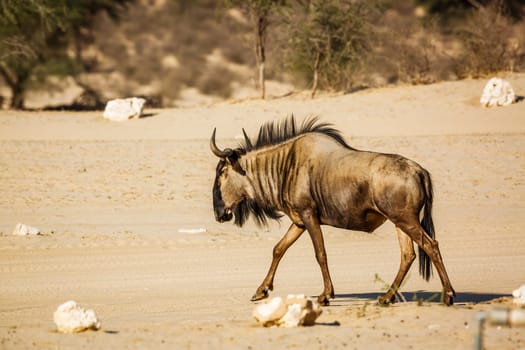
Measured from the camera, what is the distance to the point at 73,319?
27.7 feet

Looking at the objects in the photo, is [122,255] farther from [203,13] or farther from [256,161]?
[203,13]

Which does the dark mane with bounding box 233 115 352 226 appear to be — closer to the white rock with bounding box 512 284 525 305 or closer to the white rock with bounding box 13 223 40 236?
the white rock with bounding box 512 284 525 305

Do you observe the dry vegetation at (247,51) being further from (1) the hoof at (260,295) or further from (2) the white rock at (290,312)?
(2) the white rock at (290,312)

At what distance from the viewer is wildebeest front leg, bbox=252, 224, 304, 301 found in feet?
35.1

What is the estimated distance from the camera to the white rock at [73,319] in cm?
845

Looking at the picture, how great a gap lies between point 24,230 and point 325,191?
6.54m

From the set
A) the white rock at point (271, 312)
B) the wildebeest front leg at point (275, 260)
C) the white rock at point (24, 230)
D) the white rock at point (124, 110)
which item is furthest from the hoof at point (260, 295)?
the white rock at point (124, 110)

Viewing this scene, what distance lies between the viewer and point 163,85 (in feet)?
157

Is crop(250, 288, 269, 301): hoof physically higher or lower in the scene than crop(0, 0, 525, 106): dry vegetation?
lower

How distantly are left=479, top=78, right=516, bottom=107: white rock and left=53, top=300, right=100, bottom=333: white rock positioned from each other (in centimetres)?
1874

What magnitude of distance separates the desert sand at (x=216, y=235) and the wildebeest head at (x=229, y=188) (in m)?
0.90

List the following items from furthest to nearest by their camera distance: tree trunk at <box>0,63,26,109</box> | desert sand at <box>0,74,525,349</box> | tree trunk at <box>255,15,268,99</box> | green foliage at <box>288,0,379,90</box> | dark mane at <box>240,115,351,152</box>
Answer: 1. tree trunk at <box>0,63,26,109</box>
2. tree trunk at <box>255,15,268,99</box>
3. green foliage at <box>288,0,379,90</box>
4. dark mane at <box>240,115,351,152</box>
5. desert sand at <box>0,74,525,349</box>

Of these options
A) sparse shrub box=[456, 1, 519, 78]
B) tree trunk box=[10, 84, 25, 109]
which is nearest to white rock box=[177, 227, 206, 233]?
sparse shrub box=[456, 1, 519, 78]

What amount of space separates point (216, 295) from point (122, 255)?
3416 mm
